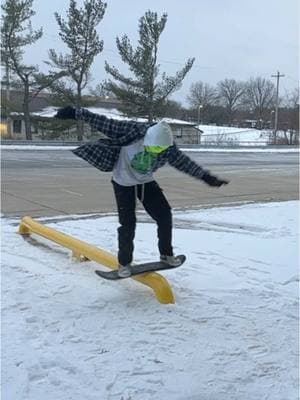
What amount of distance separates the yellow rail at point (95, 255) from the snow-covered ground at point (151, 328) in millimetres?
105

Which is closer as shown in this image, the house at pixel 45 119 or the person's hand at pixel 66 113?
the person's hand at pixel 66 113

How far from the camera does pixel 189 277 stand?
5250 mm

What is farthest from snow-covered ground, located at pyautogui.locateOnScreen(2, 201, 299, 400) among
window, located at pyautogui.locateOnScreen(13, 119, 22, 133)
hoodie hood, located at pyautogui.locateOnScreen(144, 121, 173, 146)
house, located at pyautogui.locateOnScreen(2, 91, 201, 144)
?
window, located at pyautogui.locateOnScreen(13, 119, 22, 133)

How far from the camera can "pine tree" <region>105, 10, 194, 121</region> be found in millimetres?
49375

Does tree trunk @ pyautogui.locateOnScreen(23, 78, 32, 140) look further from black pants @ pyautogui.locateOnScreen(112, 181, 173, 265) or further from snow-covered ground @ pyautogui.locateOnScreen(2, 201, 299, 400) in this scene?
black pants @ pyautogui.locateOnScreen(112, 181, 173, 265)

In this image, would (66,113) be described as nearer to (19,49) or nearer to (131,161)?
(131,161)

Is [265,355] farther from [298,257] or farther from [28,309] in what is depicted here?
[298,257]

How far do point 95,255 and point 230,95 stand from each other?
109m

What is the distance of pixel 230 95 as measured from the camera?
363 ft

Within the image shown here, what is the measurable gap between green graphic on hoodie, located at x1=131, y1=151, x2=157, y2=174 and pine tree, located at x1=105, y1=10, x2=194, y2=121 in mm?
45188

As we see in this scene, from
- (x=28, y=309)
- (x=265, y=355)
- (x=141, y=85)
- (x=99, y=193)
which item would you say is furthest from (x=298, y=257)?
(x=141, y=85)

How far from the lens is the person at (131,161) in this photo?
4.53 metres

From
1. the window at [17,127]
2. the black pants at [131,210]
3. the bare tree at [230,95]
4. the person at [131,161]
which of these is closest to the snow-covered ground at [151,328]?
the black pants at [131,210]

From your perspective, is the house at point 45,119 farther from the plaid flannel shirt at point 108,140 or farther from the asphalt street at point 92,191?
the plaid flannel shirt at point 108,140
